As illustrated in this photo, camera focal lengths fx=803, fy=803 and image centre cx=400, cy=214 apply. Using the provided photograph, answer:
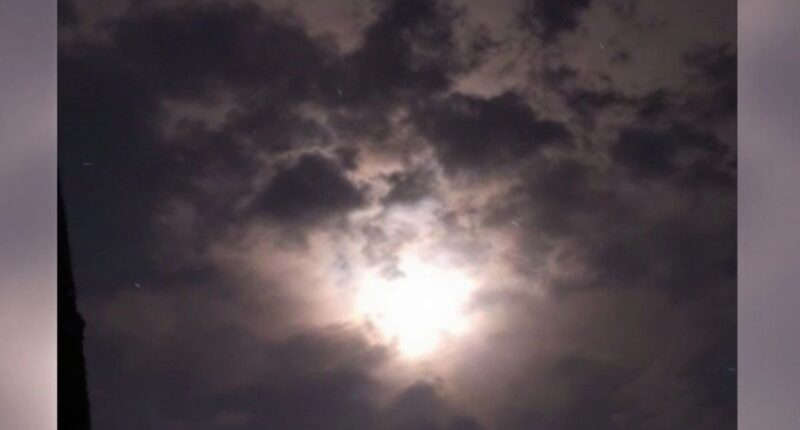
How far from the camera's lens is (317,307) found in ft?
11.7

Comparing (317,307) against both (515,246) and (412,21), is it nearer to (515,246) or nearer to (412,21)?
(515,246)

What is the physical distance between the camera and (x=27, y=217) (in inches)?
87.8
